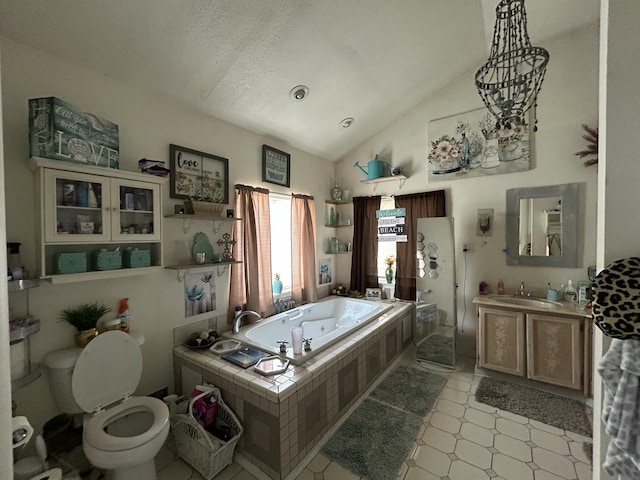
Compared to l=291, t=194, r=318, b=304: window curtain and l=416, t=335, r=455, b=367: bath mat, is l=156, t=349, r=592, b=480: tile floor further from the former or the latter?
l=291, t=194, r=318, b=304: window curtain

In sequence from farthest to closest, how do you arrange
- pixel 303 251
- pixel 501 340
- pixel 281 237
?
Result: pixel 303 251 → pixel 281 237 → pixel 501 340

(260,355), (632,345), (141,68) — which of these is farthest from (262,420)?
(141,68)

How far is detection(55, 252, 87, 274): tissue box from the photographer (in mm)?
1489

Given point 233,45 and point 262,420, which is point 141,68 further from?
point 262,420

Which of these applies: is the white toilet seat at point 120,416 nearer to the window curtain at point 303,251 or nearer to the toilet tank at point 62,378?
the toilet tank at point 62,378

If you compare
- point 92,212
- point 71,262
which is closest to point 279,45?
point 92,212

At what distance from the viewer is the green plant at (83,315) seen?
1.62m

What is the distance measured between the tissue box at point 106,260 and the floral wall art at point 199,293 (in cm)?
59

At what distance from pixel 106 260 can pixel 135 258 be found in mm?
153

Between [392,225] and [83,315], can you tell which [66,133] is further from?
[392,225]

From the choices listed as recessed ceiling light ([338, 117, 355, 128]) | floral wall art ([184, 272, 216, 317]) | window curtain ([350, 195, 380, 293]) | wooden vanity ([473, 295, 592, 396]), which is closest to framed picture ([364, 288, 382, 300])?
window curtain ([350, 195, 380, 293])

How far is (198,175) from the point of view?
2295 mm

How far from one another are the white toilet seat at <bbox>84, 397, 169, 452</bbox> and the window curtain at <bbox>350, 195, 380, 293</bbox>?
8.53 ft

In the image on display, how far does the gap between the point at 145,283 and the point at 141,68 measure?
150 centimetres
